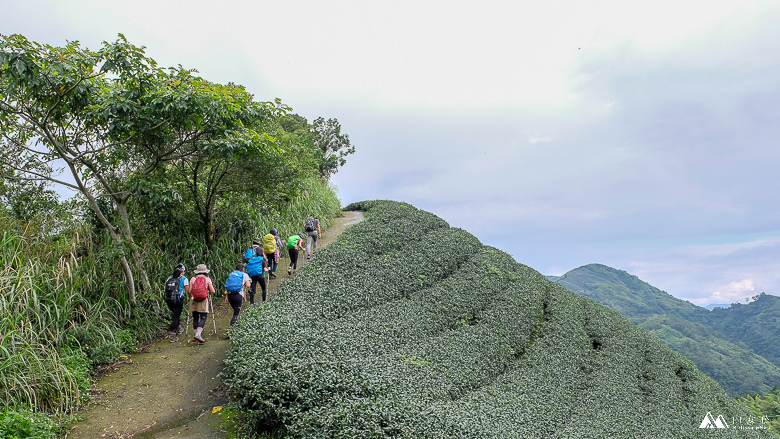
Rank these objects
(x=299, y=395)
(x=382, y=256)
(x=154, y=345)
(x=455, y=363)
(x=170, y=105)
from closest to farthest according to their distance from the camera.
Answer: (x=299, y=395) → (x=170, y=105) → (x=154, y=345) → (x=455, y=363) → (x=382, y=256)

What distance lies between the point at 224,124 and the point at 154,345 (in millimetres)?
4427

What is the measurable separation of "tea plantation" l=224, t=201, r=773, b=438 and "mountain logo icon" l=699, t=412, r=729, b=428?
7.3 inches

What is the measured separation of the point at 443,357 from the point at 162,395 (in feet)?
18.6

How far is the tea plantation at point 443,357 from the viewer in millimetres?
5871

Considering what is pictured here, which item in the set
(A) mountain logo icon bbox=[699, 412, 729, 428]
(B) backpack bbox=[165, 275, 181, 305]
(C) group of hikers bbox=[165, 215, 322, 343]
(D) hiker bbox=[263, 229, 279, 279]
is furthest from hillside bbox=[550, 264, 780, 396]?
(B) backpack bbox=[165, 275, 181, 305]

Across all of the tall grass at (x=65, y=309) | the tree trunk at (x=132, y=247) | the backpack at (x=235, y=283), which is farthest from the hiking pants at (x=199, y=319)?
the tree trunk at (x=132, y=247)

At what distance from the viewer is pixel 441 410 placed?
673 cm

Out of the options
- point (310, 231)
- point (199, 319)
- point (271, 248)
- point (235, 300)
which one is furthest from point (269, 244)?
point (199, 319)

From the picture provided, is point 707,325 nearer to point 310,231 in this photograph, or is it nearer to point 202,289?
point 310,231

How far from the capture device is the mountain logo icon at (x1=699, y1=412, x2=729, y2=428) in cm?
1197

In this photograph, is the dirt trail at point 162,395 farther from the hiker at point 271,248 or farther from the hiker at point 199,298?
the hiker at point 271,248

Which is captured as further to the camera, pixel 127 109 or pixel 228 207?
pixel 228 207

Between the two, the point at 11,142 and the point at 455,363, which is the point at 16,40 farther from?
the point at 455,363

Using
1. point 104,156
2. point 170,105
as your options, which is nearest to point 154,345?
point 104,156
